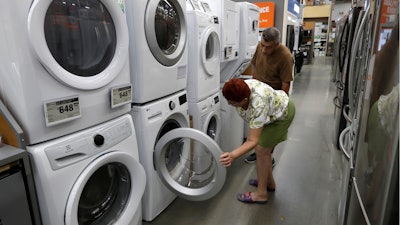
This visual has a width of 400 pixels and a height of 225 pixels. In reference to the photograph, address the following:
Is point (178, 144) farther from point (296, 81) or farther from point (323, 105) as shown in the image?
point (296, 81)

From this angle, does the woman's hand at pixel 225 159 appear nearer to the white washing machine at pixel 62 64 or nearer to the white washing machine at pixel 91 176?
the white washing machine at pixel 91 176

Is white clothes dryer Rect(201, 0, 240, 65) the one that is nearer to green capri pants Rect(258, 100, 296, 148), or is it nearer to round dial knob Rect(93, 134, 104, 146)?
green capri pants Rect(258, 100, 296, 148)

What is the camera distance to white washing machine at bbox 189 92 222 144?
7.75ft

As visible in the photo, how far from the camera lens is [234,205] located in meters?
2.28

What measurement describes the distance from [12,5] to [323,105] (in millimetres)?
5526

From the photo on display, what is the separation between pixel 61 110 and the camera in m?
1.19

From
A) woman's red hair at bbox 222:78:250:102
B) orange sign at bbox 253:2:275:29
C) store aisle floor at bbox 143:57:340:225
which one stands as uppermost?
orange sign at bbox 253:2:275:29

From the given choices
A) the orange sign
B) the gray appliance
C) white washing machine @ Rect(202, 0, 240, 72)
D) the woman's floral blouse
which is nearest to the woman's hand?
the woman's floral blouse

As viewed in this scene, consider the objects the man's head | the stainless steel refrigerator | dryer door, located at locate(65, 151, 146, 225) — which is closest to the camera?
the stainless steel refrigerator

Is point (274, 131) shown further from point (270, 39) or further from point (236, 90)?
point (270, 39)

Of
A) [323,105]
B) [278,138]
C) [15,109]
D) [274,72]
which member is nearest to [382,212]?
[278,138]

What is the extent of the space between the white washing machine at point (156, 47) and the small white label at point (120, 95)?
0.52ft

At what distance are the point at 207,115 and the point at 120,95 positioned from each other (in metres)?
1.13

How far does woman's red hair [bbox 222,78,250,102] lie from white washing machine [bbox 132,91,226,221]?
11.7 inches
